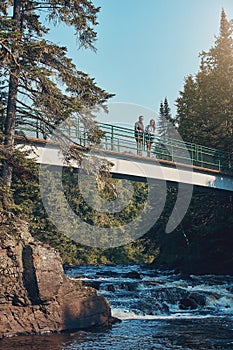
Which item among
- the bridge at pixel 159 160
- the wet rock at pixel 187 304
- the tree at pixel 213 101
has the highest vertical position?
the tree at pixel 213 101

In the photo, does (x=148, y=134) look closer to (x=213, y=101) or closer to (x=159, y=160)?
(x=159, y=160)

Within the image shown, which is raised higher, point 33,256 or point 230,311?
point 33,256

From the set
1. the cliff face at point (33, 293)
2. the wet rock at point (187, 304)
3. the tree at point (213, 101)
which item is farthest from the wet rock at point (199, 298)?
the tree at point (213, 101)

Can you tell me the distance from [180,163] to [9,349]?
60.7 feet

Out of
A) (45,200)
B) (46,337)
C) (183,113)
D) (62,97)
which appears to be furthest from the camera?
(45,200)

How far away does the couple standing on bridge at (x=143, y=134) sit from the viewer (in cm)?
2560

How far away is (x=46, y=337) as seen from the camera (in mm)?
13656

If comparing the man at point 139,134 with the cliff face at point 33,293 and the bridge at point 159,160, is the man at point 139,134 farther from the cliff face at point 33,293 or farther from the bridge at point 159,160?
the cliff face at point 33,293

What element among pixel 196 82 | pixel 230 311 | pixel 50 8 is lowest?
pixel 230 311

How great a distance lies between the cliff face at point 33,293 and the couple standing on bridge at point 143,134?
38.0ft

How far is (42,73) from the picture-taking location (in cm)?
1555

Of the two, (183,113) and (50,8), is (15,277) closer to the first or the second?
(50,8)

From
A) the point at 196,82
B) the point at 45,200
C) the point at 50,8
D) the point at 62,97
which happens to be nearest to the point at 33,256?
the point at 62,97

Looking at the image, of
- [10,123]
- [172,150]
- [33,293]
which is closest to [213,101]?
[172,150]
